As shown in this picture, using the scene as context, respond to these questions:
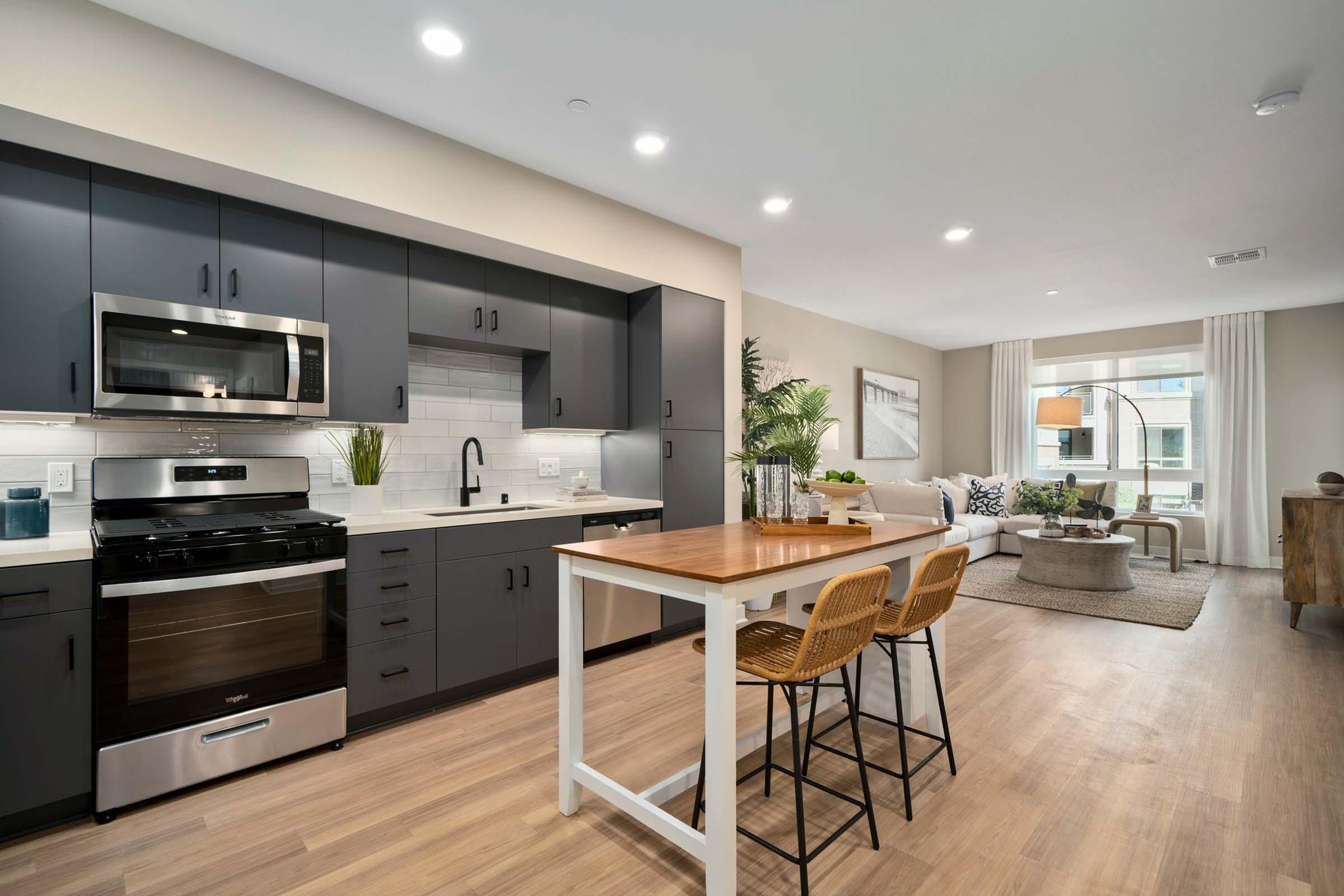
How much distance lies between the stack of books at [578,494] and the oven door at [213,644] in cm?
147

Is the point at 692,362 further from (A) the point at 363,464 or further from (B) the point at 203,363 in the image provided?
(B) the point at 203,363

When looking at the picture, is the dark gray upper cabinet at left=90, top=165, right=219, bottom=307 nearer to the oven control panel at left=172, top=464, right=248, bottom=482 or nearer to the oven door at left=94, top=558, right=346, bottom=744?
the oven control panel at left=172, top=464, right=248, bottom=482

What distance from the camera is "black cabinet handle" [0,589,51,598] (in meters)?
1.88

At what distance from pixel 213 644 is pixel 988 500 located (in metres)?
7.28

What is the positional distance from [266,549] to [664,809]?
1.77 metres

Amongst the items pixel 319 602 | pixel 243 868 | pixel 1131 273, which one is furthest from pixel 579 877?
pixel 1131 273

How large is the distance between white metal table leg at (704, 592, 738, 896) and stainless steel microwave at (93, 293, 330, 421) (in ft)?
6.93

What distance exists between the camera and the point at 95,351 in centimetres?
219

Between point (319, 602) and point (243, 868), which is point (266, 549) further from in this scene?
point (243, 868)

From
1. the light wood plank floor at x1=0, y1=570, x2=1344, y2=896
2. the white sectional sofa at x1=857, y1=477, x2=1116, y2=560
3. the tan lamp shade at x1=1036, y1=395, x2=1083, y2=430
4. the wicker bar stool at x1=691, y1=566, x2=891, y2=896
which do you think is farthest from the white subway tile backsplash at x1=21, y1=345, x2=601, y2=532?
the tan lamp shade at x1=1036, y1=395, x2=1083, y2=430

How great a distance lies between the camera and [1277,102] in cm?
256

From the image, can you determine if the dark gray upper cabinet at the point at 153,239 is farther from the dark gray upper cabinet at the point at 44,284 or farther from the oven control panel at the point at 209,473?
the oven control panel at the point at 209,473

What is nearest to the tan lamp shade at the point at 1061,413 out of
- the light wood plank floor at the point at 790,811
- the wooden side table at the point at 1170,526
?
the wooden side table at the point at 1170,526

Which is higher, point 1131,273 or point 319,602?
point 1131,273
